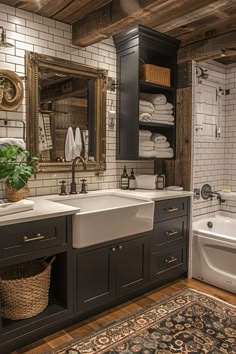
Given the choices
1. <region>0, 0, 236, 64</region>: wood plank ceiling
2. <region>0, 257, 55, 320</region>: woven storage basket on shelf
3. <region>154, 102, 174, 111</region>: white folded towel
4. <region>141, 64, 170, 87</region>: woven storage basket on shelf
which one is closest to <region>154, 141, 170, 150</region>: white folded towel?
<region>154, 102, 174, 111</region>: white folded towel

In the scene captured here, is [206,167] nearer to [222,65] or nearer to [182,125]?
[182,125]

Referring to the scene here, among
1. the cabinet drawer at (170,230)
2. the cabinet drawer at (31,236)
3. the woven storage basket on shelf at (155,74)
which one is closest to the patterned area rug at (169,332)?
the cabinet drawer at (170,230)

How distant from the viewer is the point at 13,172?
6.77 ft

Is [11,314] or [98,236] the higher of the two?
[98,236]

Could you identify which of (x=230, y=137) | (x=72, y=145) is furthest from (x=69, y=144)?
(x=230, y=137)

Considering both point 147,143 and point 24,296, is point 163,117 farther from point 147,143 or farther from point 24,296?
point 24,296

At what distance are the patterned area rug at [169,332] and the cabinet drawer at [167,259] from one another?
1.03ft

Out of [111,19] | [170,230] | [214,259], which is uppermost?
[111,19]

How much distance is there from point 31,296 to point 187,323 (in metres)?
1.17

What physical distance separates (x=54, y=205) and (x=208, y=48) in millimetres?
2124

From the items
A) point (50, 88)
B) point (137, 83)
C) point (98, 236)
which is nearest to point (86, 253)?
point (98, 236)

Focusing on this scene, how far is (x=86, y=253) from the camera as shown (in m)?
2.23

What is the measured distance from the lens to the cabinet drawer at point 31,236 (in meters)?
1.82

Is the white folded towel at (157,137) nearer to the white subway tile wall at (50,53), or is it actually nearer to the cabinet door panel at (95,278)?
the white subway tile wall at (50,53)
